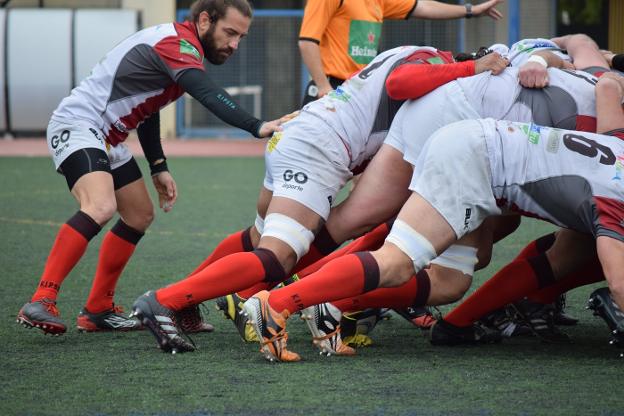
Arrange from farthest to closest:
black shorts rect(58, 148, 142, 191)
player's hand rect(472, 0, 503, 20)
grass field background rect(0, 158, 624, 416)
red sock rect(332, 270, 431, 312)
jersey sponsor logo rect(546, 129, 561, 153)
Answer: player's hand rect(472, 0, 503, 20), black shorts rect(58, 148, 142, 191), red sock rect(332, 270, 431, 312), jersey sponsor logo rect(546, 129, 561, 153), grass field background rect(0, 158, 624, 416)

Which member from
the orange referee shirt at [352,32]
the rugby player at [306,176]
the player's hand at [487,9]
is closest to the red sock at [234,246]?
the rugby player at [306,176]

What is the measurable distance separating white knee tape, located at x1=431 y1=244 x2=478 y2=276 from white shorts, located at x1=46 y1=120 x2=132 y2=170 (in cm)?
161

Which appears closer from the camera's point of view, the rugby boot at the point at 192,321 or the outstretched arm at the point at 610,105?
the outstretched arm at the point at 610,105

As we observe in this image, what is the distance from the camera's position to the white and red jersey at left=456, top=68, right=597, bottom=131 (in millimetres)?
4531

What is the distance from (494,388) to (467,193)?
2.39 feet

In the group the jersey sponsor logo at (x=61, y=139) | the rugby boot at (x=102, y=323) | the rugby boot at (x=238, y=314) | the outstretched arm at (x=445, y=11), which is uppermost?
the outstretched arm at (x=445, y=11)

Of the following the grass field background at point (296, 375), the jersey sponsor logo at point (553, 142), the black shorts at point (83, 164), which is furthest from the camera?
the black shorts at point (83, 164)

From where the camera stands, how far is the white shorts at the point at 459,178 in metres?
4.09

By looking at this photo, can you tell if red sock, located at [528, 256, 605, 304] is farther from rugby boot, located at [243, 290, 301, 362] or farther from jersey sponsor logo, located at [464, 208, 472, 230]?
rugby boot, located at [243, 290, 301, 362]

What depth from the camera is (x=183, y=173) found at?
44.8 ft

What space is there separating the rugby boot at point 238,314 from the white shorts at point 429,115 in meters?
0.93

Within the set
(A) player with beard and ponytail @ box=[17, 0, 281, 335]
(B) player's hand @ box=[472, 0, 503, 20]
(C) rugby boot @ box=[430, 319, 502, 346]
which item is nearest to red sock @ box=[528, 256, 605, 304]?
(C) rugby boot @ box=[430, 319, 502, 346]

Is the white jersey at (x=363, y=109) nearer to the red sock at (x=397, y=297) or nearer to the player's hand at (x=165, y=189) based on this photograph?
the red sock at (x=397, y=297)

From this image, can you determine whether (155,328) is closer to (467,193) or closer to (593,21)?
(467,193)
